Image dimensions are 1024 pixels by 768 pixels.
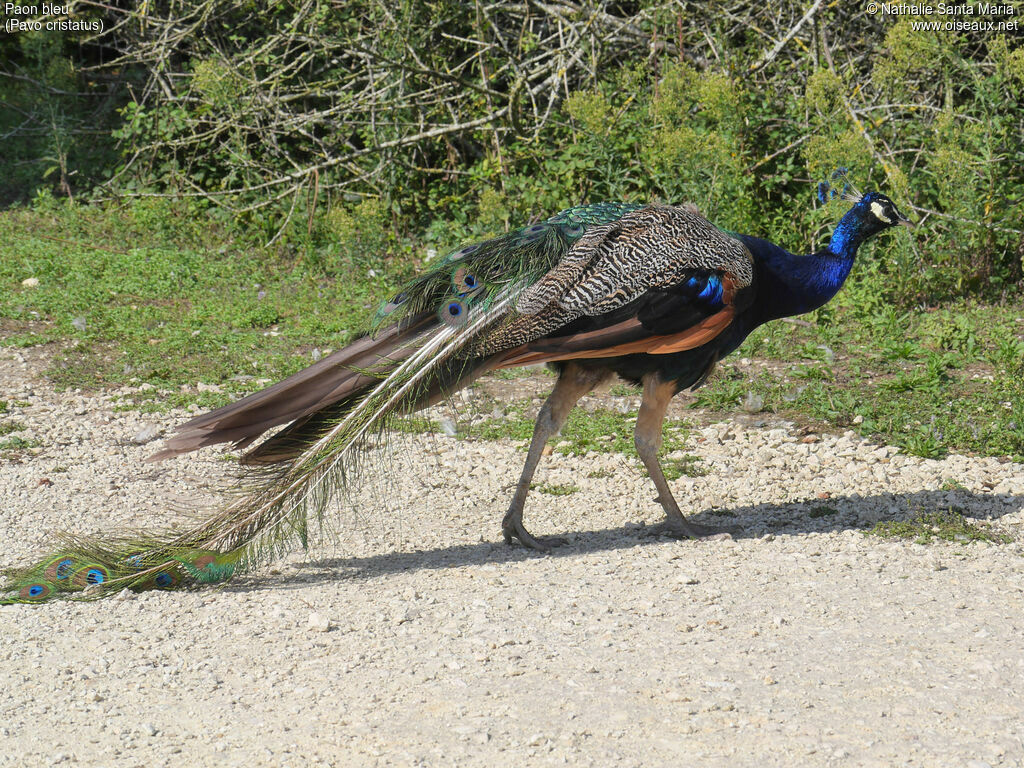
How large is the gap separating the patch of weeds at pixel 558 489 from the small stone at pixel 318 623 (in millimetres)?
1871

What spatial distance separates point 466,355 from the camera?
14.7 ft

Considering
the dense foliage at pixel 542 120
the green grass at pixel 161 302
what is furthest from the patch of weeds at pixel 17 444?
the dense foliage at pixel 542 120

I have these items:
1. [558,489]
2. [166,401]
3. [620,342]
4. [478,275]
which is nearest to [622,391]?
[558,489]

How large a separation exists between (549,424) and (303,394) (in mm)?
1160

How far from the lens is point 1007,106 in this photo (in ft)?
26.0

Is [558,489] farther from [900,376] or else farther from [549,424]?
[900,376]

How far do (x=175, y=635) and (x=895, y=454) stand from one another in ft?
12.2

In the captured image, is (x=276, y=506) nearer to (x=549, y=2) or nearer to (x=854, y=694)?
(x=854, y=694)

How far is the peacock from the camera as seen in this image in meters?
4.27

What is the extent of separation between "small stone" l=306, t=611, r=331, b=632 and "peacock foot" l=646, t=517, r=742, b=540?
1.71m

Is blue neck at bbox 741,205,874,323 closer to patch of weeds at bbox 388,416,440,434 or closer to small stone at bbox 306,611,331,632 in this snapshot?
patch of weeds at bbox 388,416,440,434

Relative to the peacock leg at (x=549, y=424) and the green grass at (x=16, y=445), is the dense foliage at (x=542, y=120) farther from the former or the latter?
the green grass at (x=16, y=445)

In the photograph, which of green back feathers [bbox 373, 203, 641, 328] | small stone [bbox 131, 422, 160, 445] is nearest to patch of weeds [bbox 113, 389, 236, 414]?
small stone [bbox 131, 422, 160, 445]

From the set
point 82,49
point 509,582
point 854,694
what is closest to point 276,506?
point 509,582
